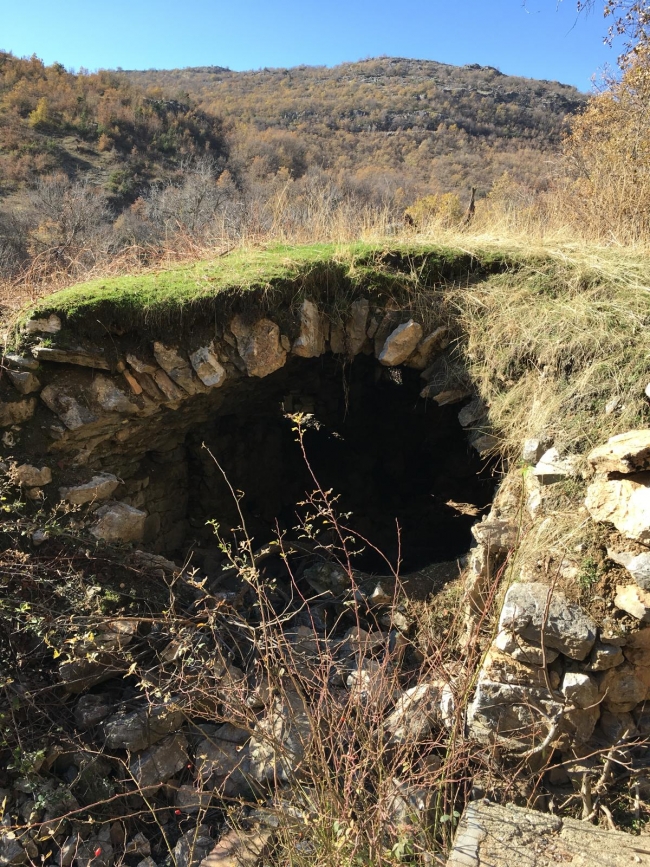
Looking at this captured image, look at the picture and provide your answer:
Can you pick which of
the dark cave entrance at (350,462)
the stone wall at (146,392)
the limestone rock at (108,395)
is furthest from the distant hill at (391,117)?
the limestone rock at (108,395)

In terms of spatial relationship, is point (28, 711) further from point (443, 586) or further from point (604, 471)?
point (604, 471)

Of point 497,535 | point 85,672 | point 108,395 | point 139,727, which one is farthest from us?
point 108,395

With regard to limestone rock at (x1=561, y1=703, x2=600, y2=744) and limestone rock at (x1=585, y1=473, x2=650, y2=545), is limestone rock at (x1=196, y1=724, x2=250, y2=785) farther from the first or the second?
limestone rock at (x1=585, y1=473, x2=650, y2=545)

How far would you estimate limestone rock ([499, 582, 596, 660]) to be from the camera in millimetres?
2578

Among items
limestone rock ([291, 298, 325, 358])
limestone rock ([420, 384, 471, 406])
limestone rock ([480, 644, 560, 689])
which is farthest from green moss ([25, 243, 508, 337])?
limestone rock ([480, 644, 560, 689])

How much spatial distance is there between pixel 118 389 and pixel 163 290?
2.52ft

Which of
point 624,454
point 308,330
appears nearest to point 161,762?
point 624,454

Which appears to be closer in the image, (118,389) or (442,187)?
Answer: (118,389)

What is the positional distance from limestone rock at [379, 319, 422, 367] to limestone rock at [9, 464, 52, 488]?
2.46 metres

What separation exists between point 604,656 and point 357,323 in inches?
109

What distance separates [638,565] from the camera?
8.29ft

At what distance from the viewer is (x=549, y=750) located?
264cm

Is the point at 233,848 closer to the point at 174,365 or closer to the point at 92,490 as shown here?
the point at 92,490

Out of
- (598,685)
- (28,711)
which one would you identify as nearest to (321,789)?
(598,685)
